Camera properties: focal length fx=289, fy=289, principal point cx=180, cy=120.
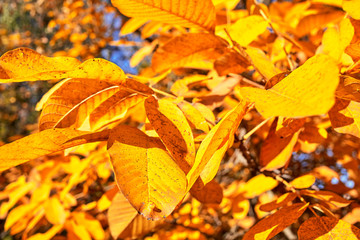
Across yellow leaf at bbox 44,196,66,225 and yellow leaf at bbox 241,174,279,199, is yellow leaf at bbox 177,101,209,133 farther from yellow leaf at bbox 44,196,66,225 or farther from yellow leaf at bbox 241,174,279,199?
yellow leaf at bbox 44,196,66,225

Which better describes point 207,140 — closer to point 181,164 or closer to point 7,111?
point 181,164

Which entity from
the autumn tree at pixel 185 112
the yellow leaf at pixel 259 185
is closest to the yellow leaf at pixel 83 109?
the autumn tree at pixel 185 112

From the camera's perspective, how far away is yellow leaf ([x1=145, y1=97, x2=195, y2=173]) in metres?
0.33

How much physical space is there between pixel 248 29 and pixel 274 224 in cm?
39

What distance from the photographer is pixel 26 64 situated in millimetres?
317

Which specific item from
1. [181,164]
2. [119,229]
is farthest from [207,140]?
[119,229]

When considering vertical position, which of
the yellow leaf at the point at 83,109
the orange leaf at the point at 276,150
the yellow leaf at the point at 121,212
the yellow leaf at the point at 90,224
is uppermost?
the yellow leaf at the point at 83,109

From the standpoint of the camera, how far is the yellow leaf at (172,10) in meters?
0.40

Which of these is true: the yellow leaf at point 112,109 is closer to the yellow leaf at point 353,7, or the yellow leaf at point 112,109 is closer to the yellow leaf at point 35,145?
the yellow leaf at point 35,145

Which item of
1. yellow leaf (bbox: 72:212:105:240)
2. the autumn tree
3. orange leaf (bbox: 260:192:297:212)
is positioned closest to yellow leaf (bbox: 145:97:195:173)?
the autumn tree

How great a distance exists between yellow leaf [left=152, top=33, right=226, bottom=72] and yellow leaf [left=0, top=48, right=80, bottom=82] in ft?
0.87

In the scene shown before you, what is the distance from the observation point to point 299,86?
259mm

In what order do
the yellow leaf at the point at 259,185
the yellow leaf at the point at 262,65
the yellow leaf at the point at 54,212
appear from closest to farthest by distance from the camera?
the yellow leaf at the point at 262,65, the yellow leaf at the point at 259,185, the yellow leaf at the point at 54,212

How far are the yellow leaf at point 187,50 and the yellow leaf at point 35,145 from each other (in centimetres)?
29
